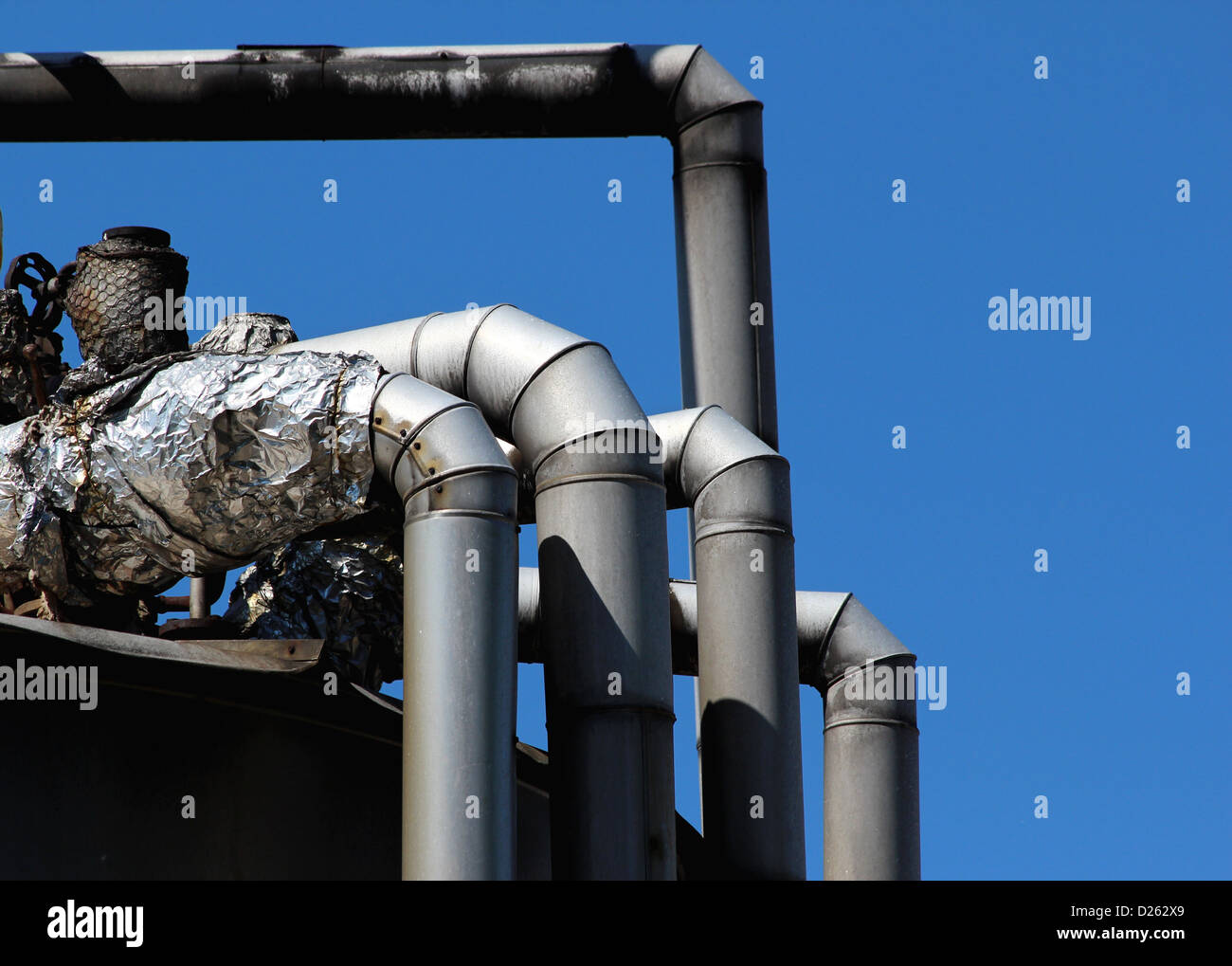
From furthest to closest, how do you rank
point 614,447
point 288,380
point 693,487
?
1. point 693,487
2. point 614,447
3. point 288,380

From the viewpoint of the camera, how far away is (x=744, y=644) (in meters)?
11.1

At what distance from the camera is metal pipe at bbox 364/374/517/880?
875 centimetres

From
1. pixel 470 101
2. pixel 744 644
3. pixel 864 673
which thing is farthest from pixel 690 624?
pixel 470 101

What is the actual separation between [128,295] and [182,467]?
2.67 metres

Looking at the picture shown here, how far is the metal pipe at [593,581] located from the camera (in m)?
9.70

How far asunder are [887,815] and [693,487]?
9.05ft

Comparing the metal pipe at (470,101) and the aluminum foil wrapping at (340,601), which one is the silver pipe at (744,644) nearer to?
the metal pipe at (470,101)

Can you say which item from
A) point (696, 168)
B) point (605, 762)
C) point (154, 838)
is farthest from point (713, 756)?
point (696, 168)

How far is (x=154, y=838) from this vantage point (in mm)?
9406

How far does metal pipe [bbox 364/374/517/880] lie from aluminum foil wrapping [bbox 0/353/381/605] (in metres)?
0.29

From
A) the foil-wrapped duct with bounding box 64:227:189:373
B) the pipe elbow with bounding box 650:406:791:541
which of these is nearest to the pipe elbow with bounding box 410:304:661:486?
the pipe elbow with bounding box 650:406:791:541

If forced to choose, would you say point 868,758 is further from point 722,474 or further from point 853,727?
point 722,474
